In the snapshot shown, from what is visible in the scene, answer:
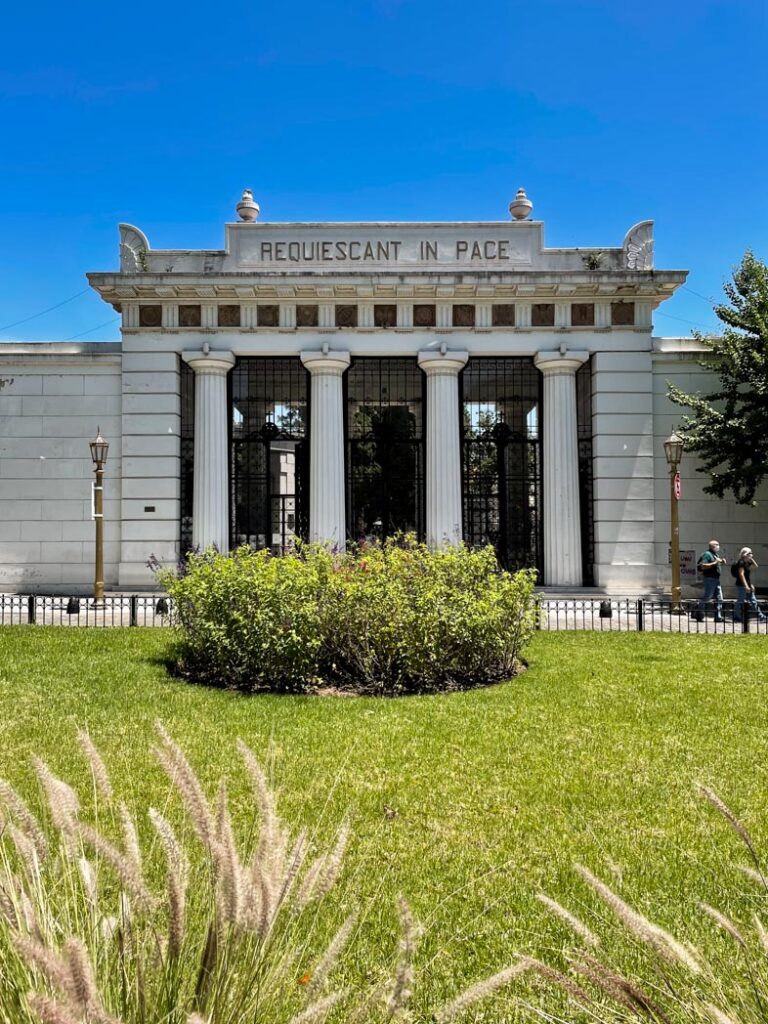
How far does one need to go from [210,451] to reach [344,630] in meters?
13.3

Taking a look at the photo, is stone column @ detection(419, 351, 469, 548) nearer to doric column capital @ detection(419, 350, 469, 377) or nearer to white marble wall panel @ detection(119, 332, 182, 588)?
doric column capital @ detection(419, 350, 469, 377)

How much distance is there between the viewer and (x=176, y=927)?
1.47 m

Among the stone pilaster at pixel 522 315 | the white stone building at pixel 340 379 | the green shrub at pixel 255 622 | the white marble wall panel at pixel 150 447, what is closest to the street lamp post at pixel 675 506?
the white stone building at pixel 340 379

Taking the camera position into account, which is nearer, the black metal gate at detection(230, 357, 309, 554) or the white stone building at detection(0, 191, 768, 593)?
the white stone building at detection(0, 191, 768, 593)

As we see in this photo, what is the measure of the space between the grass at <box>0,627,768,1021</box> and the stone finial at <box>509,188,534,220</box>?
16.2 metres

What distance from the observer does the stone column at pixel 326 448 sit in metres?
21.1

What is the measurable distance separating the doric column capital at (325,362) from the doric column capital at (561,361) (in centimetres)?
600

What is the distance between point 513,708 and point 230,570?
4.35 m

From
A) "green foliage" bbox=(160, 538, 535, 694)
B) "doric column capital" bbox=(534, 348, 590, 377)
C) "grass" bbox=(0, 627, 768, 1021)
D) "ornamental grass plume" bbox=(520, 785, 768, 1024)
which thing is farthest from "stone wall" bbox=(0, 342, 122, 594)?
"ornamental grass plume" bbox=(520, 785, 768, 1024)

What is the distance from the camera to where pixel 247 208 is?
21703 millimetres

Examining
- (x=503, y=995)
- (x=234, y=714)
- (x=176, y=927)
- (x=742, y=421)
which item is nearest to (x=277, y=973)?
(x=176, y=927)

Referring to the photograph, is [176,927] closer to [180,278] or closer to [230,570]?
[230,570]

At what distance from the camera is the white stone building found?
2095 cm

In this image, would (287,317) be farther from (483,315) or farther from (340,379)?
(483,315)
